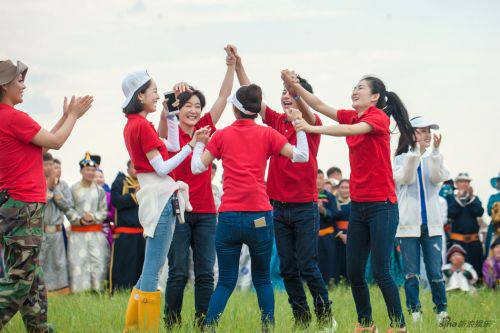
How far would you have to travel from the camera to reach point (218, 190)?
1334 centimetres

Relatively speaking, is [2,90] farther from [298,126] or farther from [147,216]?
[298,126]

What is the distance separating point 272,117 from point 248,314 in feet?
6.93

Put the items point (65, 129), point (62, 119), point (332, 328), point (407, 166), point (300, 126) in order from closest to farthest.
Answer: point (65, 129)
point (300, 126)
point (62, 119)
point (332, 328)
point (407, 166)

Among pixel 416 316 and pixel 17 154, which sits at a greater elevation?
pixel 17 154

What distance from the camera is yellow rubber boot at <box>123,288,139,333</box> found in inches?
249

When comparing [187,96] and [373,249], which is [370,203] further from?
[187,96]

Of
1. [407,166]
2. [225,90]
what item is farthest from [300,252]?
[407,166]

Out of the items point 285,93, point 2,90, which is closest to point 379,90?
point 285,93

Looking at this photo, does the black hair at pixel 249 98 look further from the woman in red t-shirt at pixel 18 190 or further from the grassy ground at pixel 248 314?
the grassy ground at pixel 248 314

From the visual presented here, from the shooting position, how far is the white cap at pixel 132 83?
6469 millimetres

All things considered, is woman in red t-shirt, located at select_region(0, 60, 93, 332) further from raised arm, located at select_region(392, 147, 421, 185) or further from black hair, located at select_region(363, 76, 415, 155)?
raised arm, located at select_region(392, 147, 421, 185)

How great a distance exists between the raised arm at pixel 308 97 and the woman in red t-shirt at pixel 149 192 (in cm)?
133

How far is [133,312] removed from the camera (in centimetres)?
636

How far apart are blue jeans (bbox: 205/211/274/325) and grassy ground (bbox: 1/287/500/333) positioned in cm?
35
